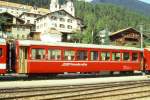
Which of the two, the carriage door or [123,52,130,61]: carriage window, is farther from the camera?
[123,52,130,61]: carriage window

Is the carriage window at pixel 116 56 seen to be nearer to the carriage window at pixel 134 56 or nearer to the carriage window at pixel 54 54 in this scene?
the carriage window at pixel 134 56

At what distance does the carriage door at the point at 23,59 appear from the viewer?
26.0m

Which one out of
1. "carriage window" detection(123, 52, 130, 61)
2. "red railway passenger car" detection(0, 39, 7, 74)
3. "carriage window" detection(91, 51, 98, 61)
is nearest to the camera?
"red railway passenger car" detection(0, 39, 7, 74)

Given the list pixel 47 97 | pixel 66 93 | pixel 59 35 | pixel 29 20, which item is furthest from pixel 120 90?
pixel 29 20

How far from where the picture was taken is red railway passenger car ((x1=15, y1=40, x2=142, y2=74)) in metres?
26.2

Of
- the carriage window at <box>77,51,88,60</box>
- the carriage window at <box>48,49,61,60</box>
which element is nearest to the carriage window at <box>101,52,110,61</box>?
the carriage window at <box>77,51,88,60</box>

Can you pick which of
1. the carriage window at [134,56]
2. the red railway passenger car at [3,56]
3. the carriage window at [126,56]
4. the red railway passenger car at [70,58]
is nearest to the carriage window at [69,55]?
the red railway passenger car at [70,58]

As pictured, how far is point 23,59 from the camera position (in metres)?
26.1

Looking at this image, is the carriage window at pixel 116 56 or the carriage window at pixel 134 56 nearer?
the carriage window at pixel 116 56

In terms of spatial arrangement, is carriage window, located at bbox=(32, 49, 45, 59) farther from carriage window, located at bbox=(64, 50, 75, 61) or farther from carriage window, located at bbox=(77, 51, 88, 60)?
carriage window, located at bbox=(77, 51, 88, 60)

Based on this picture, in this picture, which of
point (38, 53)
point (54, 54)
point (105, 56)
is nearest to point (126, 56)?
point (105, 56)

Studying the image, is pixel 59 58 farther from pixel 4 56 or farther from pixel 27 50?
pixel 4 56

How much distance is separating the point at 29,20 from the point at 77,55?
9880 cm

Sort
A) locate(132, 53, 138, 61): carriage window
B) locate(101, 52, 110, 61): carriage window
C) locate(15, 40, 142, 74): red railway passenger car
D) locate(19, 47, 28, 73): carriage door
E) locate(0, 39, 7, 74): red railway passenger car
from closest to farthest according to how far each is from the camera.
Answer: locate(0, 39, 7, 74): red railway passenger car, locate(19, 47, 28, 73): carriage door, locate(15, 40, 142, 74): red railway passenger car, locate(101, 52, 110, 61): carriage window, locate(132, 53, 138, 61): carriage window
